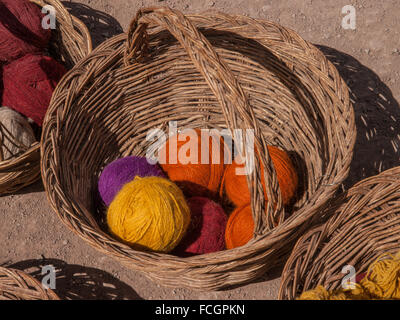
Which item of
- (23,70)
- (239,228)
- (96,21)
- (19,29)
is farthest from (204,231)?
(96,21)

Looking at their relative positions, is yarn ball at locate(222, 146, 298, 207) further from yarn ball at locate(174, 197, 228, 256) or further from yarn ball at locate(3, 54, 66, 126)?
yarn ball at locate(3, 54, 66, 126)

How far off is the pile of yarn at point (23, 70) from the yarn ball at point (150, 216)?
14.8 inches

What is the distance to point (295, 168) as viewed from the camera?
1278 millimetres

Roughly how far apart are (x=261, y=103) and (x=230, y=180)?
26 cm

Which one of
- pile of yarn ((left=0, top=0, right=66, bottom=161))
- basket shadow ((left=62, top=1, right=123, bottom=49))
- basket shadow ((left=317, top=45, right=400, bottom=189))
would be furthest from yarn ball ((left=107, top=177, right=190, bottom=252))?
basket shadow ((left=62, top=1, right=123, bottom=49))

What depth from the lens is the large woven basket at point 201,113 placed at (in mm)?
951

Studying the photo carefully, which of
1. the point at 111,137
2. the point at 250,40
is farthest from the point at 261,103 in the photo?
the point at 111,137

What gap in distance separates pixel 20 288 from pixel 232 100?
25.4 inches

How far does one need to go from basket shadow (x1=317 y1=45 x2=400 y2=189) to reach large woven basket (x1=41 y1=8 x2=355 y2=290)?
0.94 feet

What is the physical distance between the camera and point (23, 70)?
1.33 m

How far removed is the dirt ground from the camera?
1307mm

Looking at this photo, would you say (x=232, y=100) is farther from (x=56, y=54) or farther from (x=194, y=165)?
(x=56, y=54)

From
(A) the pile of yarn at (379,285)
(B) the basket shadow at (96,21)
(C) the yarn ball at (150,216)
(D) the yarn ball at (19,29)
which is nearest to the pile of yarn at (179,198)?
(C) the yarn ball at (150,216)

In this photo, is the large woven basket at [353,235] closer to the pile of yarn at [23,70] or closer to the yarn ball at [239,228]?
the yarn ball at [239,228]
